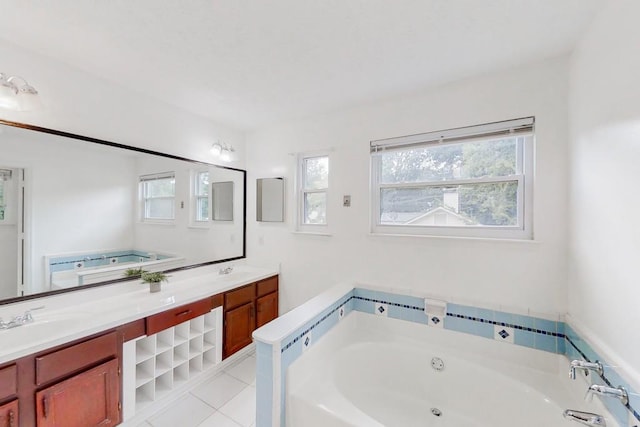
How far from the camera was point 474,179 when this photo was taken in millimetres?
1994

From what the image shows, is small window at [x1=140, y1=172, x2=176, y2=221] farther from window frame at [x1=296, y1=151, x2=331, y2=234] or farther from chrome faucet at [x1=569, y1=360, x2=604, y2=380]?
chrome faucet at [x1=569, y1=360, x2=604, y2=380]

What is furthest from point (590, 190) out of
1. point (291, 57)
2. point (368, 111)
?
point (291, 57)

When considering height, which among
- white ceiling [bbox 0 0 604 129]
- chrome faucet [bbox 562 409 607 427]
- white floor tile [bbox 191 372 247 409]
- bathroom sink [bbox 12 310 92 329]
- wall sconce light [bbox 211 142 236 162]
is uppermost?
white ceiling [bbox 0 0 604 129]

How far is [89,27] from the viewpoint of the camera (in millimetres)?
1444

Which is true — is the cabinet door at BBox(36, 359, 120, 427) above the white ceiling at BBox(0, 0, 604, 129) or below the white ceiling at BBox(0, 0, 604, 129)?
below

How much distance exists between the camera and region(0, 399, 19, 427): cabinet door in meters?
1.26

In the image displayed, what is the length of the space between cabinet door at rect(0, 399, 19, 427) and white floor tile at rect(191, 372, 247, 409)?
3.54 ft

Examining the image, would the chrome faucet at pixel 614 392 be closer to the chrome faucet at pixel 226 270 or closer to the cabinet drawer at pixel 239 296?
the cabinet drawer at pixel 239 296

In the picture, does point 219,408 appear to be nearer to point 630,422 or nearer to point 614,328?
point 630,422

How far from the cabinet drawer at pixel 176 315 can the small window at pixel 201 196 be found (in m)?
0.93

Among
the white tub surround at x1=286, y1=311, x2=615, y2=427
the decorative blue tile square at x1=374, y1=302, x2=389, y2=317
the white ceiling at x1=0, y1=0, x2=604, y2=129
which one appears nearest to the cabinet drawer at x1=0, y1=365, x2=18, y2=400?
the white tub surround at x1=286, y1=311, x2=615, y2=427

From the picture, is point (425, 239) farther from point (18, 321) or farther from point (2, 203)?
point (2, 203)

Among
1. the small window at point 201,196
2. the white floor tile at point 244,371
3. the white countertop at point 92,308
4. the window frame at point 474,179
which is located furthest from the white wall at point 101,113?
the white floor tile at point 244,371

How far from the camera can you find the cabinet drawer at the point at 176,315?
1843mm
